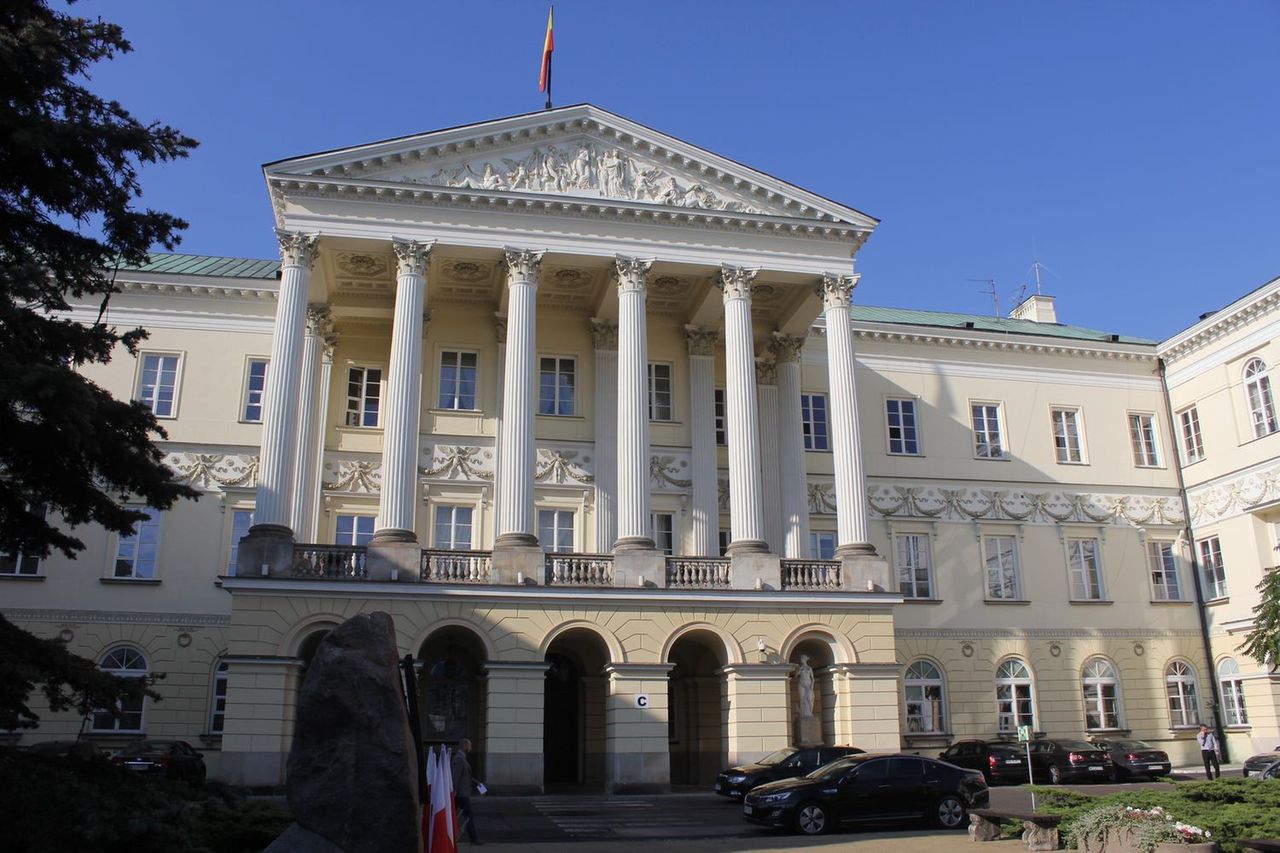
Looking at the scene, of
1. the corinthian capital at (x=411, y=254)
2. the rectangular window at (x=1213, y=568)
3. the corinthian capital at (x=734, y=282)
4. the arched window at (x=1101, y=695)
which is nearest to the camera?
the corinthian capital at (x=411, y=254)

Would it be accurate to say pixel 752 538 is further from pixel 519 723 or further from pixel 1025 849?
pixel 1025 849

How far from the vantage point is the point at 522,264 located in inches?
1277

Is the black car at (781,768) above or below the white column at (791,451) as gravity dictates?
below

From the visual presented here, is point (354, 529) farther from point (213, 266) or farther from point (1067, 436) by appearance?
point (1067, 436)

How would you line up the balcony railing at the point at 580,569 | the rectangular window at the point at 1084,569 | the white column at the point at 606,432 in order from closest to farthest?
the balcony railing at the point at 580,569
the white column at the point at 606,432
the rectangular window at the point at 1084,569

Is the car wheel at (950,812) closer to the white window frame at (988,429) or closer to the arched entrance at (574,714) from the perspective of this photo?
the arched entrance at (574,714)

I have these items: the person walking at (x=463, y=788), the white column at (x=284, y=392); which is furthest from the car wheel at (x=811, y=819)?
the white column at (x=284, y=392)

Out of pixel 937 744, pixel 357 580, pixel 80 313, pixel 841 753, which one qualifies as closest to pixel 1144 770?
pixel 937 744

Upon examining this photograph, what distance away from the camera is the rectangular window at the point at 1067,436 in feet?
136

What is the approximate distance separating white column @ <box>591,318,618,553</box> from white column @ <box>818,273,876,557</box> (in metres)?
6.81

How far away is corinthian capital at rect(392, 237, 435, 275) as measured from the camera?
1250 inches

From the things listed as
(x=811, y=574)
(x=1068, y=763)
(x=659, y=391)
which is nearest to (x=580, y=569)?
(x=811, y=574)

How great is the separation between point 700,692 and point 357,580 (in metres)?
10.9

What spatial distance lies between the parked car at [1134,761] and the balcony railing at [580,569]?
1569cm
